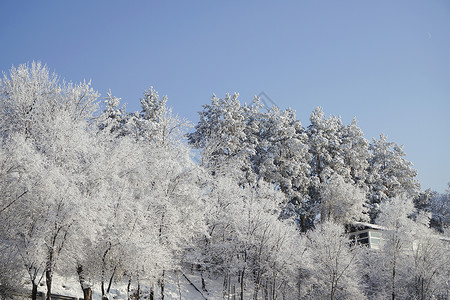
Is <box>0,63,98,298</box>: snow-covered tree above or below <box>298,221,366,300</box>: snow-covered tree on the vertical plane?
above

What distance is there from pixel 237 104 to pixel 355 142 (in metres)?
18.4

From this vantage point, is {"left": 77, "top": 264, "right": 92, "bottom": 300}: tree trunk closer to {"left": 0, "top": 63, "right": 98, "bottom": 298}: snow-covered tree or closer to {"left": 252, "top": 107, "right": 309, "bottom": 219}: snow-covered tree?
{"left": 0, "top": 63, "right": 98, "bottom": 298}: snow-covered tree

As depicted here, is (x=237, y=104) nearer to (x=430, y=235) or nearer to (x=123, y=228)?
(x=430, y=235)

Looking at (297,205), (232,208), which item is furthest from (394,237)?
(232,208)

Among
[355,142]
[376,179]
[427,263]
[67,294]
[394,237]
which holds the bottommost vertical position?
[67,294]

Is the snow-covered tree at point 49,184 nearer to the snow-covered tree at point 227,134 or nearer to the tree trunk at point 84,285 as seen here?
the tree trunk at point 84,285

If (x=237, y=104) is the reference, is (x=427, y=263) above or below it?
below

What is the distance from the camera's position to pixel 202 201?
27500mm

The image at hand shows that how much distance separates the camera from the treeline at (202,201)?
55.9 ft

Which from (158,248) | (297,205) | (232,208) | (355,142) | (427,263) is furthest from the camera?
(355,142)

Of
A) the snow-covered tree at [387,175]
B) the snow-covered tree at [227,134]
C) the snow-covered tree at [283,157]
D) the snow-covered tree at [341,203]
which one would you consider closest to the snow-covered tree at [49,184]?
the snow-covered tree at [227,134]

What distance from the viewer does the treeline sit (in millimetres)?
17047

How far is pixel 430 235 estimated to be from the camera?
1382 inches

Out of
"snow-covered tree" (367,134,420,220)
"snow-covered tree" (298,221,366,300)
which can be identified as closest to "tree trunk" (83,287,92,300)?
"snow-covered tree" (298,221,366,300)
